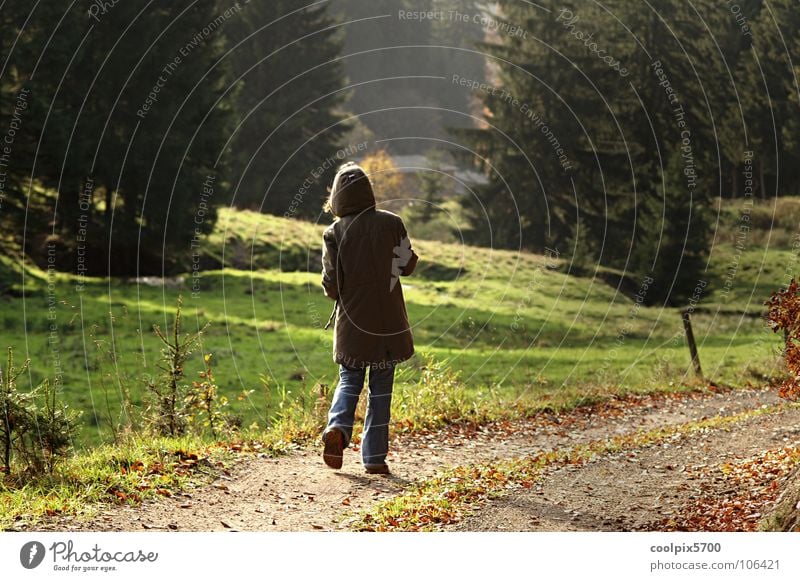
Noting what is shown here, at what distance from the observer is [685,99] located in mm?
28719

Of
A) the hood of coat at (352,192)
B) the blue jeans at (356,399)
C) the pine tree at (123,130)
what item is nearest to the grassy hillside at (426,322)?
the pine tree at (123,130)

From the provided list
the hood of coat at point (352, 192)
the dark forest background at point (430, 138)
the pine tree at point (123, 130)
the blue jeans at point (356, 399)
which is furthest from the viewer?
the dark forest background at point (430, 138)

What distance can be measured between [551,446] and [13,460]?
19.1 ft

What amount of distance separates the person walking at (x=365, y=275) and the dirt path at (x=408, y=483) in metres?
1.10

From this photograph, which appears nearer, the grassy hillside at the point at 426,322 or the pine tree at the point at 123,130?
the grassy hillside at the point at 426,322

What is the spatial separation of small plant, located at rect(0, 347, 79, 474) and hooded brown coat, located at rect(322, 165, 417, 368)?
2629mm

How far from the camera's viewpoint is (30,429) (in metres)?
8.27

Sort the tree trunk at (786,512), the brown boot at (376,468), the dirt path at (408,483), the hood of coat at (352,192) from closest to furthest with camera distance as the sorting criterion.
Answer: the tree trunk at (786,512) → the dirt path at (408,483) → the hood of coat at (352,192) → the brown boot at (376,468)

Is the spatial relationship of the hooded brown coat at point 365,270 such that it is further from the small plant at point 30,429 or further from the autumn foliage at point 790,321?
the autumn foliage at point 790,321

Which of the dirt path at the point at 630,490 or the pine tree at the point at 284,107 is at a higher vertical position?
the pine tree at the point at 284,107

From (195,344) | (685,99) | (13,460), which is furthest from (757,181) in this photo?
(13,460)

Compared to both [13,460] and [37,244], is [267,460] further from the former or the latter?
[37,244]

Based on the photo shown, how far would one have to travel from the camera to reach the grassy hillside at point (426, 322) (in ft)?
58.6

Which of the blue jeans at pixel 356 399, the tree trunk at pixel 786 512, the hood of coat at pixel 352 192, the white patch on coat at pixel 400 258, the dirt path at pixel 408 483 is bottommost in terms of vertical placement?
the dirt path at pixel 408 483
